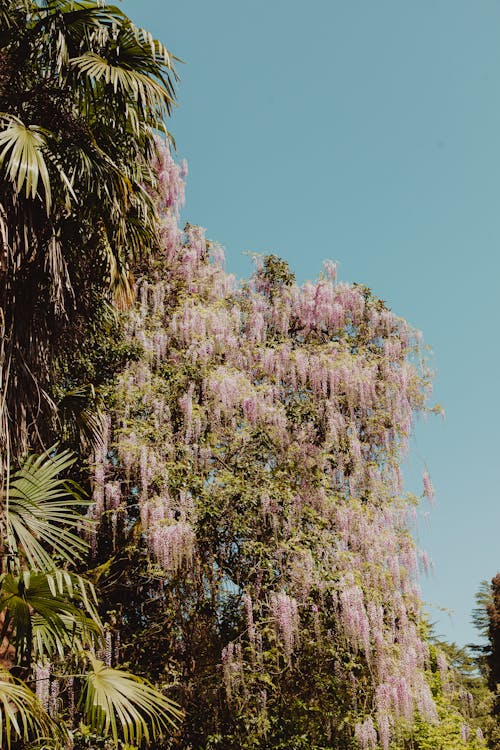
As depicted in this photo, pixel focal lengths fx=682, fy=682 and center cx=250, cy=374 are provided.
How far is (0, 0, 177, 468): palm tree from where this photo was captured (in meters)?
5.07

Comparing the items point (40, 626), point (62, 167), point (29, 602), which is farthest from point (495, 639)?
point (62, 167)

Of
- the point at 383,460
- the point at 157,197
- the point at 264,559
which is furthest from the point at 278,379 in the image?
the point at 157,197

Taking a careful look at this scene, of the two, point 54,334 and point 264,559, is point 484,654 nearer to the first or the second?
point 264,559

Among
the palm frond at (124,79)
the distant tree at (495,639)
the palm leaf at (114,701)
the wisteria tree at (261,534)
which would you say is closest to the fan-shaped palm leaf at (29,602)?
the palm leaf at (114,701)

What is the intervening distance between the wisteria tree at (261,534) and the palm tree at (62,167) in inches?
96.6

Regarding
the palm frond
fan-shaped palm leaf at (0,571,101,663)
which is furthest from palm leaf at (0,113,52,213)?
fan-shaped palm leaf at (0,571,101,663)

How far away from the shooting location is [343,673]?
759 cm

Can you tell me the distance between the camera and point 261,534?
26.0 feet

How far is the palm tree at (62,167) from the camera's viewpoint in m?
5.07

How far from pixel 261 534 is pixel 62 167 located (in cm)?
462

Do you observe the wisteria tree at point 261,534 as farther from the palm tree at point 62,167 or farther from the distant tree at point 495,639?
the distant tree at point 495,639

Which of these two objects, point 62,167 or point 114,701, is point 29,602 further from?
point 62,167

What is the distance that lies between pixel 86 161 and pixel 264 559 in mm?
4679

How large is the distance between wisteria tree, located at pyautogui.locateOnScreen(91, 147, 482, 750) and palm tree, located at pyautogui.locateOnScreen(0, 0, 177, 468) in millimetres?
2454
